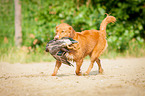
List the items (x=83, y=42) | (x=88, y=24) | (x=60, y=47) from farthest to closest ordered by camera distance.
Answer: (x=88, y=24)
(x=83, y=42)
(x=60, y=47)

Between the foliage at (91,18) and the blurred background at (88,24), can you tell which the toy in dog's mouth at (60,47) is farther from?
the foliage at (91,18)

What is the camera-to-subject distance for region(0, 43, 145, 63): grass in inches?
339

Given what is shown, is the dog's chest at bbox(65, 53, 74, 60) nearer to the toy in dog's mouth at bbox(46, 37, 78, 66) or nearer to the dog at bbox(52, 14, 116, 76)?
the dog at bbox(52, 14, 116, 76)

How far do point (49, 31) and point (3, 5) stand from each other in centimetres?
689

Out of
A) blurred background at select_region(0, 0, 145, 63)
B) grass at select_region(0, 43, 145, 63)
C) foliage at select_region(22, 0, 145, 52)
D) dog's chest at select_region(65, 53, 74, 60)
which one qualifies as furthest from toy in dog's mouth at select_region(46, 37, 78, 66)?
foliage at select_region(22, 0, 145, 52)

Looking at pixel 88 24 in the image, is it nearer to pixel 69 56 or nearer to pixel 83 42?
pixel 83 42

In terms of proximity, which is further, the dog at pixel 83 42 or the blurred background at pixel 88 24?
the blurred background at pixel 88 24

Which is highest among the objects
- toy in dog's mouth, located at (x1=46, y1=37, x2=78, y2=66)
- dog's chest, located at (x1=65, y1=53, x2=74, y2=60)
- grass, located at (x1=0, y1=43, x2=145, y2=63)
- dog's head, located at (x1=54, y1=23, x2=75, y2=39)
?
dog's head, located at (x1=54, y1=23, x2=75, y2=39)

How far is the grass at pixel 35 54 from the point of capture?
8.62m

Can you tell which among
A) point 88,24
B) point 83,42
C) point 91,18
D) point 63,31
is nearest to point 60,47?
point 63,31

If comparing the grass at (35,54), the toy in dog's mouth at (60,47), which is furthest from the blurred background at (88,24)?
the toy in dog's mouth at (60,47)

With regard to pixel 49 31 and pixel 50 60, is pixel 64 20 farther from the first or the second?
pixel 50 60

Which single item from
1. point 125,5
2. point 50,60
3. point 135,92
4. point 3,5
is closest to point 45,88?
point 135,92

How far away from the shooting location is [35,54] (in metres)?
9.51
